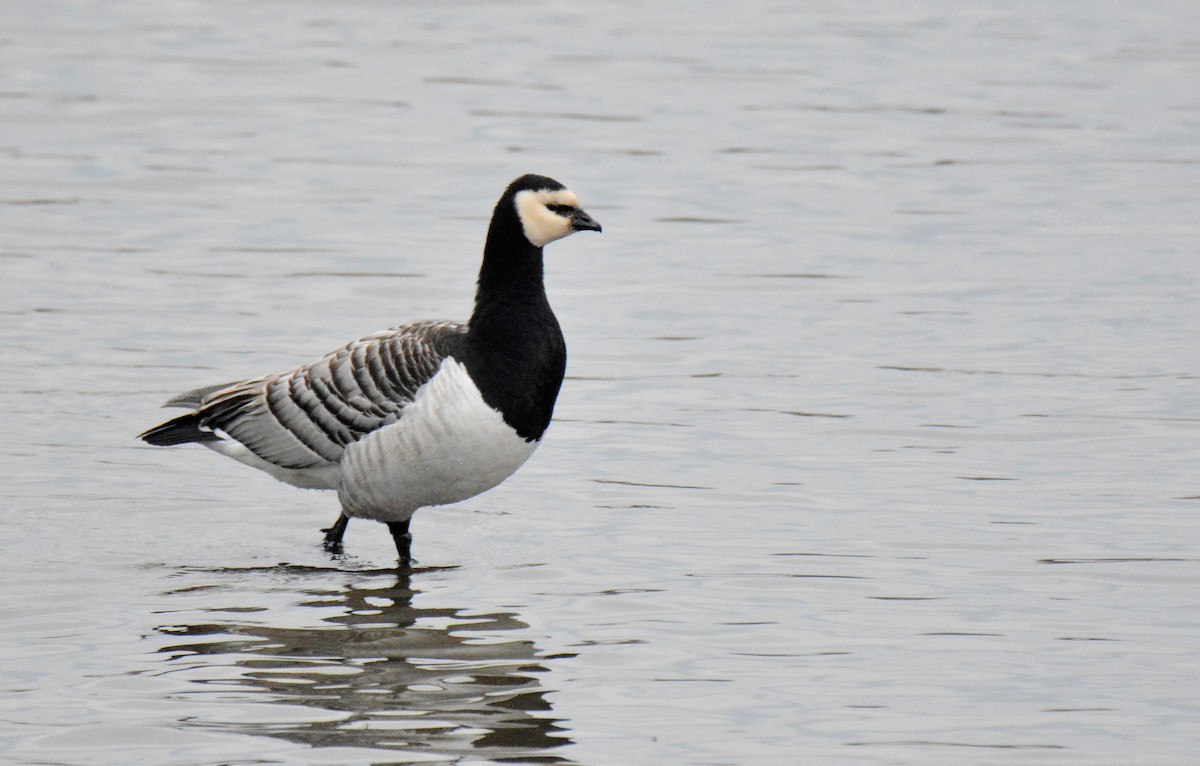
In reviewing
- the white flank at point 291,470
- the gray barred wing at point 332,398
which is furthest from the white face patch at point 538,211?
the white flank at point 291,470

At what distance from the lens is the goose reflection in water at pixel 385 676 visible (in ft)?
25.3

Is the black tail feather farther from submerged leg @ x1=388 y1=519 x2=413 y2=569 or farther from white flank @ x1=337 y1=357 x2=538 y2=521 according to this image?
submerged leg @ x1=388 y1=519 x2=413 y2=569

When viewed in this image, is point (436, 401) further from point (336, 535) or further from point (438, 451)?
point (336, 535)

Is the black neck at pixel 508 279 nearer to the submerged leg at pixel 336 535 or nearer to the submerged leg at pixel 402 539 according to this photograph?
the submerged leg at pixel 402 539

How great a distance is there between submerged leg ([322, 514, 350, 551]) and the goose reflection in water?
2.48 ft

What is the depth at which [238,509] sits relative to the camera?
37.8 feet

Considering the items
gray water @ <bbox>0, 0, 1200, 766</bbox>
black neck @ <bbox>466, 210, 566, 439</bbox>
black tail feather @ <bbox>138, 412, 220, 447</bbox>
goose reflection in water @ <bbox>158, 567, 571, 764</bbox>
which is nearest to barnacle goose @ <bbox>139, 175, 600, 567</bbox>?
black neck @ <bbox>466, 210, 566, 439</bbox>

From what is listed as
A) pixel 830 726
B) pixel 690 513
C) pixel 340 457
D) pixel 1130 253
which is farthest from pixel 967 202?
pixel 830 726

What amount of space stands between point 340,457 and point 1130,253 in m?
9.17

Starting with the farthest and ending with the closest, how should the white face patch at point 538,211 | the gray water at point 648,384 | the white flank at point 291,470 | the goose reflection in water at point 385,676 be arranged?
the white flank at point 291,470
the white face patch at point 538,211
the gray water at point 648,384
the goose reflection in water at point 385,676

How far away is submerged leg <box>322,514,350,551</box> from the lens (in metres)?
10.6

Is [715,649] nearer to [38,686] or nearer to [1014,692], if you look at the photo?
[1014,692]

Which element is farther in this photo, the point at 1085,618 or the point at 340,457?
the point at 340,457

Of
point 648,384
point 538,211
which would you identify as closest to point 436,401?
point 538,211
